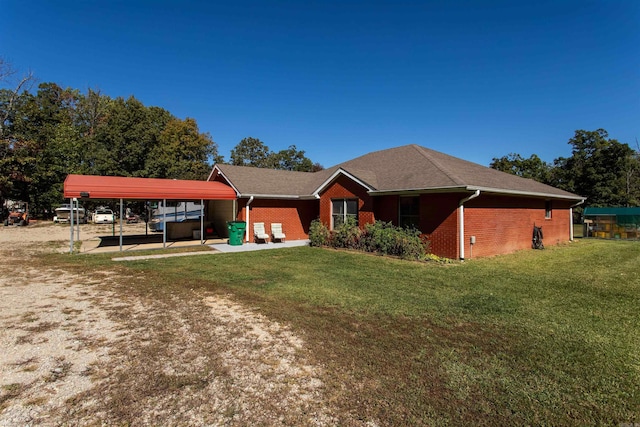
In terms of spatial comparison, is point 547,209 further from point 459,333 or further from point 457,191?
point 459,333

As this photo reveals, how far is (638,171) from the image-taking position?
122 ft

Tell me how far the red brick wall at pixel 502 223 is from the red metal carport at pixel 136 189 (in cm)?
A: 1119

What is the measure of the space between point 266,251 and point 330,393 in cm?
1064

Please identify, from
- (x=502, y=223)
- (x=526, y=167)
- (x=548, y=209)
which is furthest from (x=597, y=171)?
(x=502, y=223)

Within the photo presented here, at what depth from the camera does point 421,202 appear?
12.0 metres

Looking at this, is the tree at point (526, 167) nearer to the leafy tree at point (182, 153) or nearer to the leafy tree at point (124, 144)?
the leafy tree at point (182, 153)

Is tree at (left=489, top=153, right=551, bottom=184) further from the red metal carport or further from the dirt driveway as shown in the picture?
the dirt driveway

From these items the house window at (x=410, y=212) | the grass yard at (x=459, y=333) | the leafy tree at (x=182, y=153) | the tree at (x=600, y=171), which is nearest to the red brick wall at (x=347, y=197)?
the house window at (x=410, y=212)

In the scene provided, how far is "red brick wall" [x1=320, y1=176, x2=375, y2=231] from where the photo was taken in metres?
13.6

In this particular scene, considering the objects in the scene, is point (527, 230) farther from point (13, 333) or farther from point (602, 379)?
point (13, 333)

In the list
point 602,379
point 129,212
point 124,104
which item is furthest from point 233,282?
point 129,212

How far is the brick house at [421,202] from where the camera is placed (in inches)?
444

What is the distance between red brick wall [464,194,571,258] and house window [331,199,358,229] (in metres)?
4.76

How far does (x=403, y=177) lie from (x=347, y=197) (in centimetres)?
269
